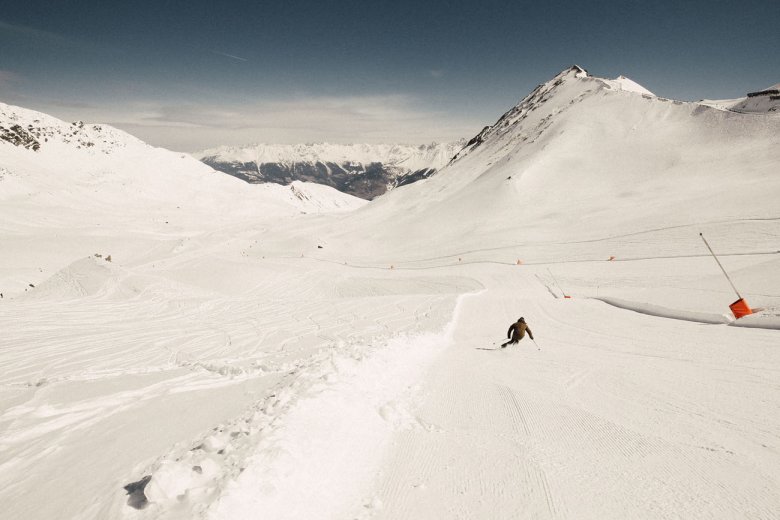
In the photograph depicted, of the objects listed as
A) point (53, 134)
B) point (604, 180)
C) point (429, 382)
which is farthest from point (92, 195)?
point (604, 180)

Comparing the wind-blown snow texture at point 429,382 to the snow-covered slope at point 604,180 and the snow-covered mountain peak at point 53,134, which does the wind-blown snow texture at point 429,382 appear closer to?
the snow-covered slope at point 604,180

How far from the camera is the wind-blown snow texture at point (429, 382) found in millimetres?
3574

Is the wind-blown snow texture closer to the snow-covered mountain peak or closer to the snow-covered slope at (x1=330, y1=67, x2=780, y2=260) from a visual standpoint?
the snow-covered slope at (x1=330, y1=67, x2=780, y2=260)

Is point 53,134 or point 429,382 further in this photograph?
point 53,134

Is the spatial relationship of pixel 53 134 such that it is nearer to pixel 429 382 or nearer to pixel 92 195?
pixel 92 195

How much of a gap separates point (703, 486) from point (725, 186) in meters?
40.0

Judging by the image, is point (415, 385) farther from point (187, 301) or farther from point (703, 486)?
point (187, 301)

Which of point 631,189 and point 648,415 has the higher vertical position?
point 631,189

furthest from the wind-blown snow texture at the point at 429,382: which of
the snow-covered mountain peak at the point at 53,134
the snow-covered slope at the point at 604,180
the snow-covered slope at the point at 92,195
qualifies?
the snow-covered mountain peak at the point at 53,134

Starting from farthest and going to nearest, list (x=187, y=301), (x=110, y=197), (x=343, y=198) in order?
(x=343, y=198), (x=110, y=197), (x=187, y=301)

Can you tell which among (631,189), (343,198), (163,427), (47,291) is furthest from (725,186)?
(343,198)

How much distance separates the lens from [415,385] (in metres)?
6.73

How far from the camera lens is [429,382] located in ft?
22.8

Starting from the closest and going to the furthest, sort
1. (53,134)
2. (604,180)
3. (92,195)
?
(604,180) → (92,195) → (53,134)
